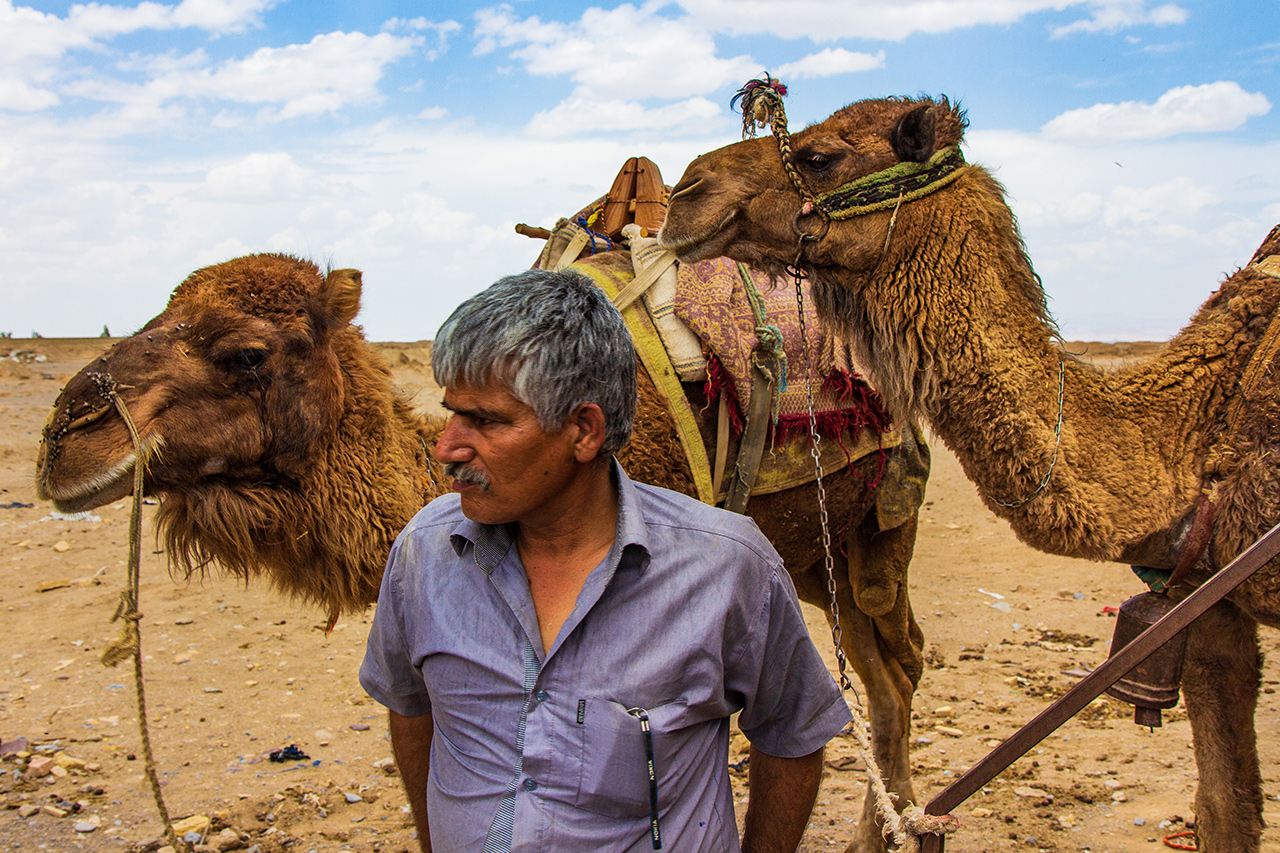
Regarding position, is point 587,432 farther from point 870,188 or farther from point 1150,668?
point 1150,668

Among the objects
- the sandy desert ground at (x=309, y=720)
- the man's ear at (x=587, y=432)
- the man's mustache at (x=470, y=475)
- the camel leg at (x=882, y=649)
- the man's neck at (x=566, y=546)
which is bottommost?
the sandy desert ground at (x=309, y=720)

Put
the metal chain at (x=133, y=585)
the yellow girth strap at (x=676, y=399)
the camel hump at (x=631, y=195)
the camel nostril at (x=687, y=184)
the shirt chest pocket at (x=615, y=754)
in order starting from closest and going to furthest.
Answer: the shirt chest pocket at (x=615, y=754) < the metal chain at (x=133, y=585) < the camel nostril at (x=687, y=184) < the yellow girth strap at (x=676, y=399) < the camel hump at (x=631, y=195)

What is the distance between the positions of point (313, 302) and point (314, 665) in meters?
3.91

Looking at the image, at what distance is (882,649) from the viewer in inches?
180

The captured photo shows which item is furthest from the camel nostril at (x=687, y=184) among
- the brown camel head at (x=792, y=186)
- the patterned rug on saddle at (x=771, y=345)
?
the patterned rug on saddle at (x=771, y=345)

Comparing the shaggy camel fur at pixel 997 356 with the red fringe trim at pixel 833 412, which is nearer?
the shaggy camel fur at pixel 997 356

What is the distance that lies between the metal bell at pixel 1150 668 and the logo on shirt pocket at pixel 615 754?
2.00 m

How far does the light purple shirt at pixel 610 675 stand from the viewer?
1668 millimetres

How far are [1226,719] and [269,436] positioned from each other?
338 cm

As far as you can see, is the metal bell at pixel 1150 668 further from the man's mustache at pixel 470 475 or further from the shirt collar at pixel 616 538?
the man's mustache at pixel 470 475

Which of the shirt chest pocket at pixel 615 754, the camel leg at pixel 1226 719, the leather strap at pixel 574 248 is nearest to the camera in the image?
the shirt chest pocket at pixel 615 754

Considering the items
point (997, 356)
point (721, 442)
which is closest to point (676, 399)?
point (721, 442)

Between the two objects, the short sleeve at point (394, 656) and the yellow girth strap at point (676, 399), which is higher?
the yellow girth strap at point (676, 399)

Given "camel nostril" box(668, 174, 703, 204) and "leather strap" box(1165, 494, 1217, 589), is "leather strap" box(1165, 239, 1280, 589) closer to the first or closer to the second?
"leather strap" box(1165, 494, 1217, 589)
